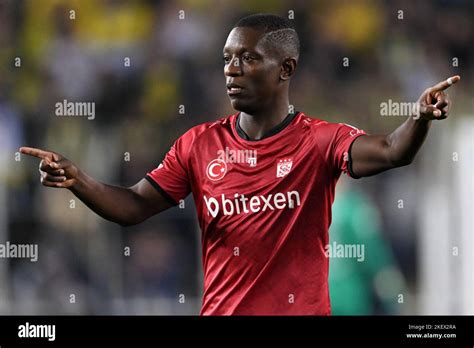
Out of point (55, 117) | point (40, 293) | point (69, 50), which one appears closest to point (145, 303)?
point (40, 293)

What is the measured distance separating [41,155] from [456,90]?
151 inches

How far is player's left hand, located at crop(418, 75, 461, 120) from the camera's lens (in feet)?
12.1

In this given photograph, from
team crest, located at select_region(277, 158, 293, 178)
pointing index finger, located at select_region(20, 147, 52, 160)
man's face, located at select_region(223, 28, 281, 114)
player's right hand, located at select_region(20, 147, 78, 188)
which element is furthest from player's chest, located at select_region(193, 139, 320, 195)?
pointing index finger, located at select_region(20, 147, 52, 160)

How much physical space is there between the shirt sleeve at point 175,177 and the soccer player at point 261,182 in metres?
0.01

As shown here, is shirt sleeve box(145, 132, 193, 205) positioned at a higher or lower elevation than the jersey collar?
lower

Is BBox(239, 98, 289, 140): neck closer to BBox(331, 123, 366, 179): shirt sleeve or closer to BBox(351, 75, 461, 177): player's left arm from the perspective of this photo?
BBox(331, 123, 366, 179): shirt sleeve

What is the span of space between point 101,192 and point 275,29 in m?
1.08

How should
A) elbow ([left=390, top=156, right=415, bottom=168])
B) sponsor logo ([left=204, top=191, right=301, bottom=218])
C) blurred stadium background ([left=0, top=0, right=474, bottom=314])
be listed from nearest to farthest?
elbow ([left=390, top=156, right=415, bottom=168])
sponsor logo ([left=204, top=191, right=301, bottom=218])
blurred stadium background ([left=0, top=0, right=474, bottom=314])

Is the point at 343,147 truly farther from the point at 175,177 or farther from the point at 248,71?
the point at 175,177

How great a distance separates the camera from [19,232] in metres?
6.76

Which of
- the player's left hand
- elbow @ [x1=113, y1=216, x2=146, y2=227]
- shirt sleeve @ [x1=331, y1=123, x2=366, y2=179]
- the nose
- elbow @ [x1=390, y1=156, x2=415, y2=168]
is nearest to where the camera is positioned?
the player's left hand

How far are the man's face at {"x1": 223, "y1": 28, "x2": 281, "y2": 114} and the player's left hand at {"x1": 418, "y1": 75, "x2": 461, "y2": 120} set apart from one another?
933mm

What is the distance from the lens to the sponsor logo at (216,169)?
4418 mm

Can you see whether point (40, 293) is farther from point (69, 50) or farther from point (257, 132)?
point (257, 132)
